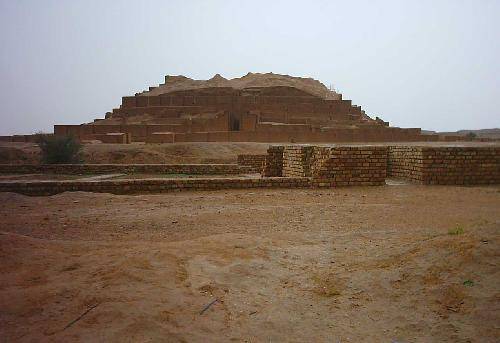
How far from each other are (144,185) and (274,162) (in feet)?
12.4

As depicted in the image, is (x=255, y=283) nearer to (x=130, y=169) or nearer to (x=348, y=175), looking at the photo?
(x=348, y=175)

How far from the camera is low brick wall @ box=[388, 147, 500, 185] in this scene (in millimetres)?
9523

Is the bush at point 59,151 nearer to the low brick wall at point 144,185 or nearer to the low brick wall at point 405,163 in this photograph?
the low brick wall at point 144,185

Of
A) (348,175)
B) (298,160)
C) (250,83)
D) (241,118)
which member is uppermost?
(250,83)

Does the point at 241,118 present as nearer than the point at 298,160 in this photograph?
No

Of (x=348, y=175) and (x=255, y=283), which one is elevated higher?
(x=348, y=175)

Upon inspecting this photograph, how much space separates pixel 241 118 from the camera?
32188 mm

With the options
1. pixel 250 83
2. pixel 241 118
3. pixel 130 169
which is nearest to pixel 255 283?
pixel 130 169

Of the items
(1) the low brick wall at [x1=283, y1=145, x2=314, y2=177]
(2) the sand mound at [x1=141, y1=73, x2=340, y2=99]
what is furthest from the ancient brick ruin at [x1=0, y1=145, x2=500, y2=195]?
(2) the sand mound at [x1=141, y1=73, x2=340, y2=99]

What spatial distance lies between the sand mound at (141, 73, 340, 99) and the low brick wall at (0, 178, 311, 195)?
1257 inches

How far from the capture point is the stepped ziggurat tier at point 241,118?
29062 millimetres

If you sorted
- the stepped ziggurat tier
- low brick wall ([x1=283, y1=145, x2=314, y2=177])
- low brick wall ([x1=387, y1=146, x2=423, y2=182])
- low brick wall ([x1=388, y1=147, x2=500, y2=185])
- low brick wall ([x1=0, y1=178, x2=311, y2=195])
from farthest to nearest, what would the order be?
the stepped ziggurat tier → low brick wall ([x1=283, y1=145, x2=314, y2=177]) → low brick wall ([x1=387, y1=146, x2=423, y2=182]) → low brick wall ([x1=388, y1=147, x2=500, y2=185]) → low brick wall ([x1=0, y1=178, x2=311, y2=195])

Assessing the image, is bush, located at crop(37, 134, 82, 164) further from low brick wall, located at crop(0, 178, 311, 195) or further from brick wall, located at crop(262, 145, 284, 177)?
brick wall, located at crop(262, 145, 284, 177)

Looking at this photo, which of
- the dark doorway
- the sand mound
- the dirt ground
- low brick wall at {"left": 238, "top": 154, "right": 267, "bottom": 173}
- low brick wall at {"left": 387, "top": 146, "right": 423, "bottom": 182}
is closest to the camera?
the dirt ground
